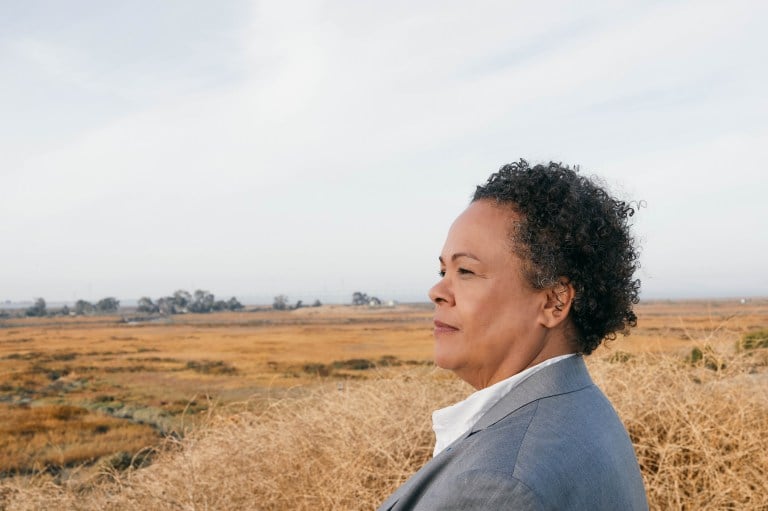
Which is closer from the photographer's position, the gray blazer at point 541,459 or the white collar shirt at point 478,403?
the gray blazer at point 541,459

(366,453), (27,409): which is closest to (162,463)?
(366,453)

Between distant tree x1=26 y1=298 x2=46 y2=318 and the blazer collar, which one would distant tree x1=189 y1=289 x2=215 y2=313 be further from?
the blazer collar

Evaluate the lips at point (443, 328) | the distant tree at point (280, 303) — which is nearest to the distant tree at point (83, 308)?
the distant tree at point (280, 303)

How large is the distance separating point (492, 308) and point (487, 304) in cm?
2

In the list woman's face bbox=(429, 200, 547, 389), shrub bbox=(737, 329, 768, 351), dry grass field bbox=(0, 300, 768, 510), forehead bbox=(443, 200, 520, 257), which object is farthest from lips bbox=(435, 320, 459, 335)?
shrub bbox=(737, 329, 768, 351)

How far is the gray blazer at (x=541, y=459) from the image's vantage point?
119cm

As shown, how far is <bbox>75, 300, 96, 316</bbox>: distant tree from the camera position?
15088 cm

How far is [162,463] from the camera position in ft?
22.5

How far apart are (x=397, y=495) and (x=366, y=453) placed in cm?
418

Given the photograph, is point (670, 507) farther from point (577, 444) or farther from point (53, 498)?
point (53, 498)

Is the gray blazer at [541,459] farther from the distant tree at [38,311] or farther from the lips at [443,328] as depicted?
the distant tree at [38,311]

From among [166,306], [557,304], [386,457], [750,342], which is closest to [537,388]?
[557,304]

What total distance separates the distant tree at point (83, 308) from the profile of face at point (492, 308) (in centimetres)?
16095

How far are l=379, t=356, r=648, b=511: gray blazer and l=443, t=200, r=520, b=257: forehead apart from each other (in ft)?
1.06
